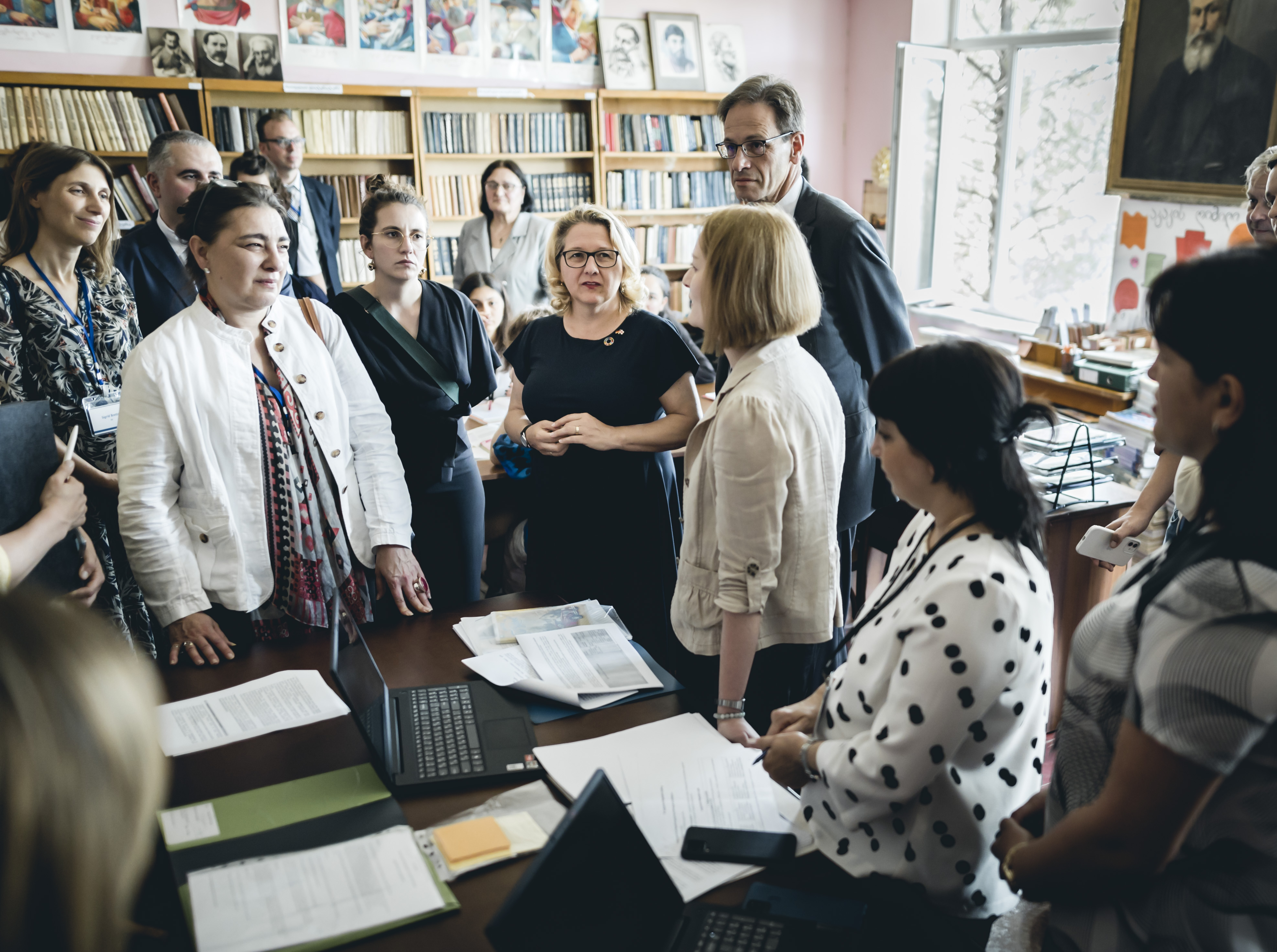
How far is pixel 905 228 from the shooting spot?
575 centimetres

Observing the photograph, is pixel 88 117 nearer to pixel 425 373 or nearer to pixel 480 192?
pixel 480 192

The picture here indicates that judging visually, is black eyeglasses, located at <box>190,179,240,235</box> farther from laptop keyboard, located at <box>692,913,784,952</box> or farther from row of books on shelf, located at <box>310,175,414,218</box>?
row of books on shelf, located at <box>310,175,414,218</box>

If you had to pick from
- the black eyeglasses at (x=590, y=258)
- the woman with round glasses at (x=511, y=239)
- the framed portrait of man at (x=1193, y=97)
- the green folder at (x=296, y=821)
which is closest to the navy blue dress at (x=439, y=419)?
the black eyeglasses at (x=590, y=258)

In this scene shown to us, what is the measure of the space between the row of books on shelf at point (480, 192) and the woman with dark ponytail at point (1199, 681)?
16.6 ft

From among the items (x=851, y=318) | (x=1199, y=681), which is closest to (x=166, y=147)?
(x=851, y=318)

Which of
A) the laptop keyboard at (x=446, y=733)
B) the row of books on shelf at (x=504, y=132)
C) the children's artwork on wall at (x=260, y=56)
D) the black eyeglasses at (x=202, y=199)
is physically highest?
the children's artwork on wall at (x=260, y=56)

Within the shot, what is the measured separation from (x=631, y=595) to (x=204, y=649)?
1.13 meters

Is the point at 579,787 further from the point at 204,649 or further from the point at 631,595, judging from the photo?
the point at 631,595

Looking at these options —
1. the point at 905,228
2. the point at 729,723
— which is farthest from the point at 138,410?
the point at 905,228

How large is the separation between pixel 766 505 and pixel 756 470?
7 centimetres

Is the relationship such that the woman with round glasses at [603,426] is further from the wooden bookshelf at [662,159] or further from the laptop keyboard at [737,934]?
the wooden bookshelf at [662,159]

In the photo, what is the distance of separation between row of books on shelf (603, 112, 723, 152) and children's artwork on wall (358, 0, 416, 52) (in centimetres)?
131

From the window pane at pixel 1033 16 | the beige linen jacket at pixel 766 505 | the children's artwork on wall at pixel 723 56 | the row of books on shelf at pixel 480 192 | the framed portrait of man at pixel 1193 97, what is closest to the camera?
the beige linen jacket at pixel 766 505

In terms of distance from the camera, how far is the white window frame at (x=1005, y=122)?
5.23m
